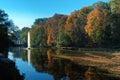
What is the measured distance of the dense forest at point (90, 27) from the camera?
3588 inches

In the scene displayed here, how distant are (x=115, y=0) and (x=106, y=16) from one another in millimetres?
7656

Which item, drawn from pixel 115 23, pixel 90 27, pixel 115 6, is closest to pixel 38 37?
pixel 90 27

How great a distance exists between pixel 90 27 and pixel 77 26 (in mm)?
12289

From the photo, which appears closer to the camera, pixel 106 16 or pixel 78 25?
pixel 106 16

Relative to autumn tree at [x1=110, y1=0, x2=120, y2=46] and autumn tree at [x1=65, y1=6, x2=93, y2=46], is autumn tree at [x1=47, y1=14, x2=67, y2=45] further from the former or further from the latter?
autumn tree at [x1=110, y1=0, x2=120, y2=46]

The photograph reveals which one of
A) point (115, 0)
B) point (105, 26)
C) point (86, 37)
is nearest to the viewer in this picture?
point (115, 0)

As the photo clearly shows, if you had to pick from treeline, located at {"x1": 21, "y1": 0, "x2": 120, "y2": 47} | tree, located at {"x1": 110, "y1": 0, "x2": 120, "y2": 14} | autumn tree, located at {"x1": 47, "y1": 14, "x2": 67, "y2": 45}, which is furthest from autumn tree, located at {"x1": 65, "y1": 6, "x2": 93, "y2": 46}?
tree, located at {"x1": 110, "y1": 0, "x2": 120, "y2": 14}

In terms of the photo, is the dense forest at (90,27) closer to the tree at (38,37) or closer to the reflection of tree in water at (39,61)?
the tree at (38,37)

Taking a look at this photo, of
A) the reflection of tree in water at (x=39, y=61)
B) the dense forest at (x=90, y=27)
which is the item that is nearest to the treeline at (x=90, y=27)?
the dense forest at (x=90, y=27)

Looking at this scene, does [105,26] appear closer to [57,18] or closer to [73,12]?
[73,12]

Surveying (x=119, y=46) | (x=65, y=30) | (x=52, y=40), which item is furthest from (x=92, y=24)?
(x=52, y=40)

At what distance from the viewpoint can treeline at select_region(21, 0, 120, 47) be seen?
91125 mm

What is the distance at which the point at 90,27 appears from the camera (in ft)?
307

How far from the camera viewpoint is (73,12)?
A: 11281 centimetres
